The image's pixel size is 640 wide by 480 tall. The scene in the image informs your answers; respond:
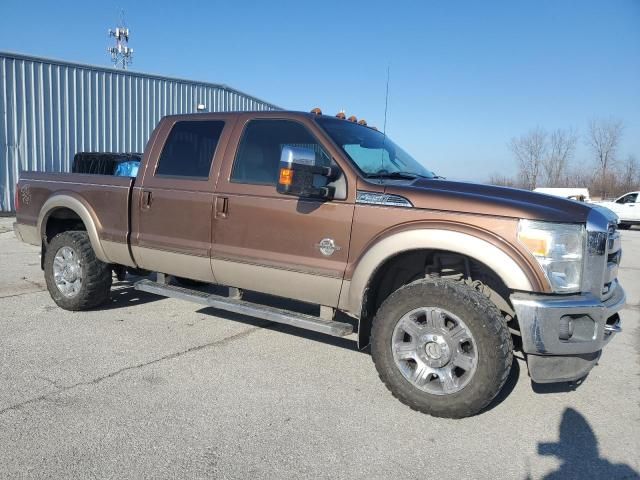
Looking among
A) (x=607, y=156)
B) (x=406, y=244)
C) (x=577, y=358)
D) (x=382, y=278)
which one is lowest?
(x=577, y=358)

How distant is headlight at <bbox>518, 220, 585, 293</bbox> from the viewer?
10.3 feet

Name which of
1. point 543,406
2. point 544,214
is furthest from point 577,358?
point 544,214

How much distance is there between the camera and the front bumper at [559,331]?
3.11m

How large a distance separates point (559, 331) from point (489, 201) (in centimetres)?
89

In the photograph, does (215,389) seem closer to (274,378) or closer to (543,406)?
(274,378)

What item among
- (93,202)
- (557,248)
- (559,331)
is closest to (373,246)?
(557,248)

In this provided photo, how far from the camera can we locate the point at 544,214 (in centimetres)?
316

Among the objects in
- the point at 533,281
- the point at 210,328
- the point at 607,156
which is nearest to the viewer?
the point at 533,281

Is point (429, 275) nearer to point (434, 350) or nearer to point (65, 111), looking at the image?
point (434, 350)

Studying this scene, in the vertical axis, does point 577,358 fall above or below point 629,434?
above

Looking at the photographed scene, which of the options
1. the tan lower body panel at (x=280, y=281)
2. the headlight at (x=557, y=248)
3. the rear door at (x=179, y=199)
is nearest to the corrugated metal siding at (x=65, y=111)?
the rear door at (x=179, y=199)

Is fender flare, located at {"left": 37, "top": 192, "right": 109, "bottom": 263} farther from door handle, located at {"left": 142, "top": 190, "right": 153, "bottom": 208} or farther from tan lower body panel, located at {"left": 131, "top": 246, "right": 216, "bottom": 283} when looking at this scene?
door handle, located at {"left": 142, "top": 190, "right": 153, "bottom": 208}

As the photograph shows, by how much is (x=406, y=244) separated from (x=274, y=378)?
4.78 feet

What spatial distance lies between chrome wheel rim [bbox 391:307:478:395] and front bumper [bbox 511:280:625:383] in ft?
1.14
